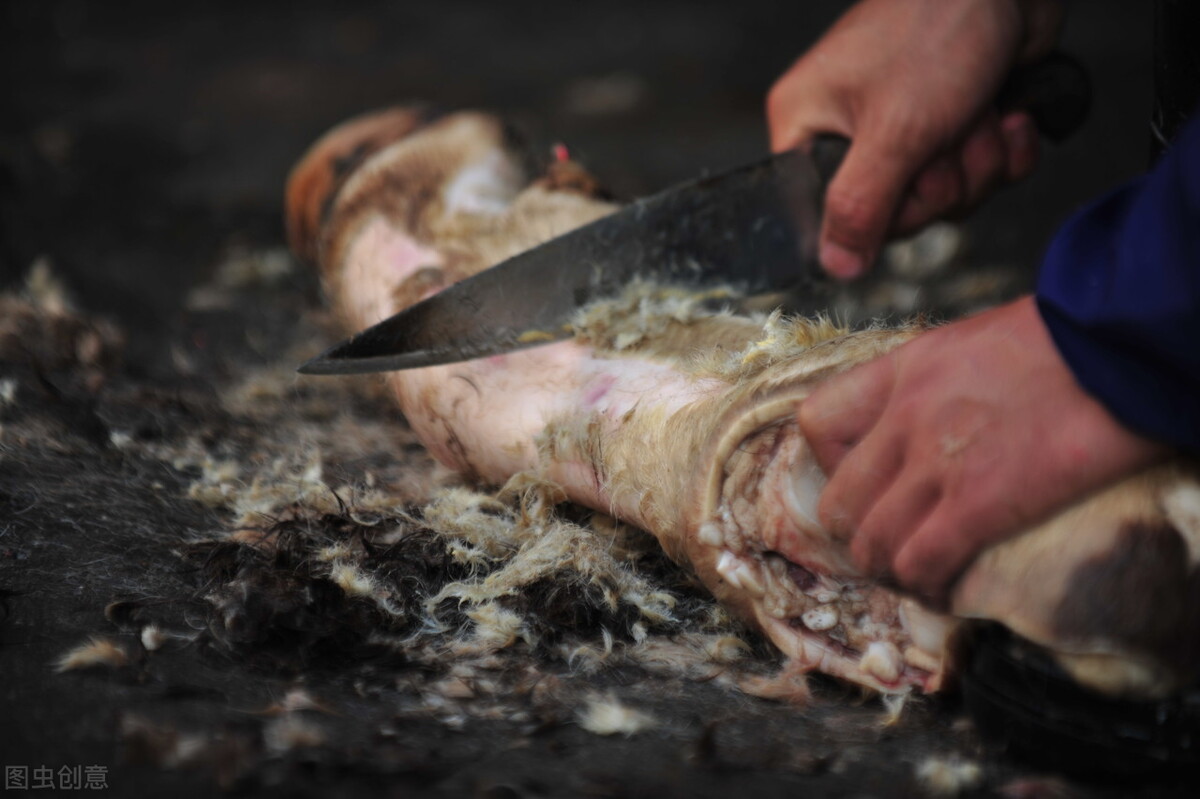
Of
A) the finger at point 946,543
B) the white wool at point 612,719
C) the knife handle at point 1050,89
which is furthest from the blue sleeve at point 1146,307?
the knife handle at point 1050,89

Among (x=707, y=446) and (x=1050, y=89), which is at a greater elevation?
(x=1050, y=89)

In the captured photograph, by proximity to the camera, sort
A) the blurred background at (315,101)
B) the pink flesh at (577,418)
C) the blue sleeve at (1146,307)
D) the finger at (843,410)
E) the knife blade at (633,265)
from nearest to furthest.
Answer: the blue sleeve at (1146,307)
the finger at (843,410)
the pink flesh at (577,418)
the knife blade at (633,265)
the blurred background at (315,101)

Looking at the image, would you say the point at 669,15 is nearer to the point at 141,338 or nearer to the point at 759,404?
the point at 141,338

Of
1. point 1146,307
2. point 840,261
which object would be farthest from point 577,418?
point 1146,307

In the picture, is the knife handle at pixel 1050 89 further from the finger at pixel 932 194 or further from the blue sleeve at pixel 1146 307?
the blue sleeve at pixel 1146 307

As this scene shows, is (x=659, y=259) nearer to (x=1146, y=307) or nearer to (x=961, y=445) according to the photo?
(x=961, y=445)

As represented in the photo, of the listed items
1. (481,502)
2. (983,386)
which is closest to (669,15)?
(481,502)

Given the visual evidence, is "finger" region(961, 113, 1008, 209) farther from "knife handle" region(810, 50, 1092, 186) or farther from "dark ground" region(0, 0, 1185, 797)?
"dark ground" region(0, 0, 1185, 797)
